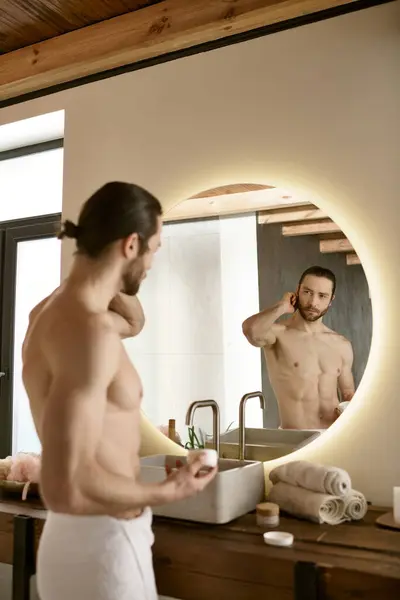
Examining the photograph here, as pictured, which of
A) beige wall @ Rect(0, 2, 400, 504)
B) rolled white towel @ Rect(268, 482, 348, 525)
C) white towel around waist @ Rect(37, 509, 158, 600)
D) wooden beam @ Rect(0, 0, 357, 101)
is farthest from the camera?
wooden beam @ Rect(0, 0, 357, 101)

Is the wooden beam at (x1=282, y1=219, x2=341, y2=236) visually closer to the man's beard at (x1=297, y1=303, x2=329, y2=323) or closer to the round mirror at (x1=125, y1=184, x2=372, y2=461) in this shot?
the round mirror at (x1=125, y1=184, x2=372, y2=461)

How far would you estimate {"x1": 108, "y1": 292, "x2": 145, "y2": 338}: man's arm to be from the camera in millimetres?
2105

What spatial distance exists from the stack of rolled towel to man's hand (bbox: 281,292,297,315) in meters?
0.52

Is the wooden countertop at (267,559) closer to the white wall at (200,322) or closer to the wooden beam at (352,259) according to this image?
the white wall at (200,322)

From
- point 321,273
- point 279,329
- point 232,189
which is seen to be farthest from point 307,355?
point 232,189

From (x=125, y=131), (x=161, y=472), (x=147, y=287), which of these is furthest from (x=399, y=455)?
(x=125, y=131)

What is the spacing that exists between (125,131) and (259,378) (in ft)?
3.75

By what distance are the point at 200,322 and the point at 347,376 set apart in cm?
58

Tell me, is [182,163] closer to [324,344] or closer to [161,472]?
[324,344]

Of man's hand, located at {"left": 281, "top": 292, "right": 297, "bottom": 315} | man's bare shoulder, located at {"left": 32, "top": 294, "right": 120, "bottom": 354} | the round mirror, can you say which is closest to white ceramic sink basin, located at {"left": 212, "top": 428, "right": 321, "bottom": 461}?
the round mirror

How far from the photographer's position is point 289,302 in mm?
1949

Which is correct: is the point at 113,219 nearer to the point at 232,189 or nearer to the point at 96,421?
the point at 96,421

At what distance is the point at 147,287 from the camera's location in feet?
7.32

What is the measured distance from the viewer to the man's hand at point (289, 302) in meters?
1.94
